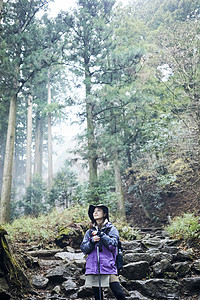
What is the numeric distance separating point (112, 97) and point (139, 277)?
1019cm

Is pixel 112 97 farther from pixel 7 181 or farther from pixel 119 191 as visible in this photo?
pixel 7 181

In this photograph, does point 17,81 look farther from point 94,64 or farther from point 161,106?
point 161,106

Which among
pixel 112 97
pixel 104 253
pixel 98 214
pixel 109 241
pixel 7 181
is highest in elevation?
pixel 112 97

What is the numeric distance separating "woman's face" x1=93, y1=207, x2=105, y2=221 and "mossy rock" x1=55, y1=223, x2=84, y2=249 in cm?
416

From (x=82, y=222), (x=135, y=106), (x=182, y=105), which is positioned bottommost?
(x=82, y=222)

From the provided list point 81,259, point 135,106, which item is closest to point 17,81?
point 135,106

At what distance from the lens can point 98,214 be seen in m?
3.61

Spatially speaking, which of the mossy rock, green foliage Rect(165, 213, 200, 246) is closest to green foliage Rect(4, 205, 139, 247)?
the mossy rock

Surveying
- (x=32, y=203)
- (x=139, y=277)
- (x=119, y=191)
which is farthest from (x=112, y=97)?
(x=139, y=277)

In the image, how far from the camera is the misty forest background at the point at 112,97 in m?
10.7

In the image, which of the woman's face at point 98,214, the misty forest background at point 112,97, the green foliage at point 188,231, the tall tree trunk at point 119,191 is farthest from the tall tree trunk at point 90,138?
the woman's face at point 98,214

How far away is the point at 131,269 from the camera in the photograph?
4.86 meters

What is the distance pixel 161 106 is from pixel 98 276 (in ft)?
36.2

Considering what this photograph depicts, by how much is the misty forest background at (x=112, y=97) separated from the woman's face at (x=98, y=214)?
6.54m
